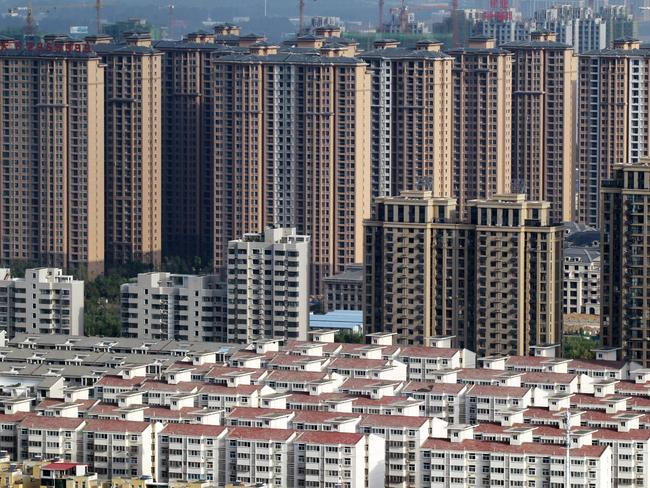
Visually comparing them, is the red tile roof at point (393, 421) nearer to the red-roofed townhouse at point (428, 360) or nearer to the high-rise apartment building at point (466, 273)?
the red-roofed townhouse at point (428, 360)

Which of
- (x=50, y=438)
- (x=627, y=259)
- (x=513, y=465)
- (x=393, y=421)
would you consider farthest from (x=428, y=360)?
(x=50, y=438)

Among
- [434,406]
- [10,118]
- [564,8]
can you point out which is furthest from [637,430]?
[564,8]

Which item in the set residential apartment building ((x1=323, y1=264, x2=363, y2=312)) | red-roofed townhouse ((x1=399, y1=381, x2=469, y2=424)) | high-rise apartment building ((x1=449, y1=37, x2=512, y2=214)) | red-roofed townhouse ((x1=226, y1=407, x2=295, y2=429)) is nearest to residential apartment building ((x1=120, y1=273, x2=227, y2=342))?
red-roofed townhouse ((x1=399, y1=381, x2=469, y2=424))

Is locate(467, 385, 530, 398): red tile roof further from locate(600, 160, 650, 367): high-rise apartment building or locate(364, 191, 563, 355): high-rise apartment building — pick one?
locate(364, 191, 563, 355): high-rise apartment building

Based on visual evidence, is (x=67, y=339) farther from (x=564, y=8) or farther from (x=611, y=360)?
(x=564, y=8)

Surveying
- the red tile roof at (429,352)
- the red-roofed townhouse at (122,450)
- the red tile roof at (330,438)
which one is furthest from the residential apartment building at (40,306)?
the red tile roof at (330,438)

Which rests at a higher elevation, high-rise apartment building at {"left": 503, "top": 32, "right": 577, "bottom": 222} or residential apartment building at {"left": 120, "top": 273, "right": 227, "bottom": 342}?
high-rise apartment building at {"left": 503, "top": 32, "right": 577, "bottom": 222}
